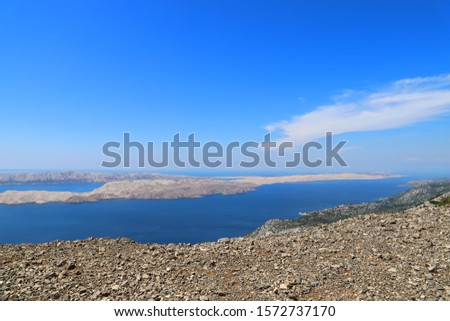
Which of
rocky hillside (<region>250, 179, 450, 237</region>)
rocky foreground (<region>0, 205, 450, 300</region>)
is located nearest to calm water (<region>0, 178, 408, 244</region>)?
rocky hillside (<region>250, 179, 450, 237</region>)

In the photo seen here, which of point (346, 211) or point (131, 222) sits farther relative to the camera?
point (131, 222)

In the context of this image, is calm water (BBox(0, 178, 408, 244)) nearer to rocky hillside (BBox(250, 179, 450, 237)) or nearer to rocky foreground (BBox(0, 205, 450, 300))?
rocky hillside (BBox(250, 179, 450, 237))

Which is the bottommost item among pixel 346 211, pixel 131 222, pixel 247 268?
pixel 131 222

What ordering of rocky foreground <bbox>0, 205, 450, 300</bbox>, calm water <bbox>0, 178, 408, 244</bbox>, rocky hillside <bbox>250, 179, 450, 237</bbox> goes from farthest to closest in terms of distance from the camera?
calm water <bbox>0, 178, 408, 244</bbox>
rocky hillside <bbox>250, 179, 450, 237</bbox>
rocky foreground <bbox>0, 205, 450, 300</bbox>

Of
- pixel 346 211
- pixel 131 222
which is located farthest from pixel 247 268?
pixel 131 222

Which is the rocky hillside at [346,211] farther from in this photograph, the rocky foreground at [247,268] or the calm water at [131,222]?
the calm water at [131,222]

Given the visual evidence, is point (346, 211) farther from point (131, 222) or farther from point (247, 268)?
point (131, 222)

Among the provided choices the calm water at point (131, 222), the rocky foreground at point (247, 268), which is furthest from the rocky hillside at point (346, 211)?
the calm water at point (131, 222)
